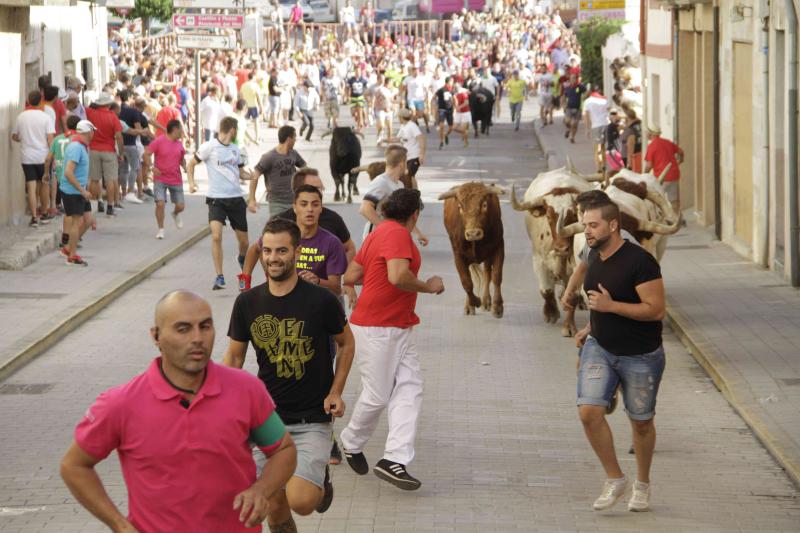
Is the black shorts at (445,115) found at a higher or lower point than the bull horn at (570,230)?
higher

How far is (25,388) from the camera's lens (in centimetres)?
1327

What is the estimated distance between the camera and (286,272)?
797 cm

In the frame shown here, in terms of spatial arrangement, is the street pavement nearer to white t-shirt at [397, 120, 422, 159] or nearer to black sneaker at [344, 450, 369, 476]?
black sneaker at [344, 450, 369, 476]

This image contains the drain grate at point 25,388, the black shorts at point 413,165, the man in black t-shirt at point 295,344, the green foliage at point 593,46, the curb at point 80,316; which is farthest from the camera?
the green foliage at point 593,46

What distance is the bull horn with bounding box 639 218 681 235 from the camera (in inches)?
550

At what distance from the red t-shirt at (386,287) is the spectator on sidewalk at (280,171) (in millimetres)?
7438

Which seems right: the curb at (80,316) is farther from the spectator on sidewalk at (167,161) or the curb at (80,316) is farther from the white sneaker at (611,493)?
the white sneaker at (611,493)

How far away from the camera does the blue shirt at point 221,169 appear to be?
60.4ft

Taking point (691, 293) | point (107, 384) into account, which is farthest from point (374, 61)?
point (107, 384)

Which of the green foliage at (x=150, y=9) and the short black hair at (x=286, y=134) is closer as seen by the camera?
the short black hair at (x=286, y=134)

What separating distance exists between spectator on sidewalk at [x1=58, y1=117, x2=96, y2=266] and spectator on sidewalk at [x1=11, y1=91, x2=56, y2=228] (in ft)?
7.54

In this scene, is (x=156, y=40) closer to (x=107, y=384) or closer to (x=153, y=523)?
(x=107, y=384)

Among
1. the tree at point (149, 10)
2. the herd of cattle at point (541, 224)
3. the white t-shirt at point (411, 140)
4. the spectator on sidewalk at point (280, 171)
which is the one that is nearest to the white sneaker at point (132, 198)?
the white t-shirt at point (411, 140)

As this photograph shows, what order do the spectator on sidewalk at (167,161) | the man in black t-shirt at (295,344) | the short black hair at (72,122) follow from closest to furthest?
the man in black t-shirt at (295,344), the short black hair at (72,122), the spectator on sidewalk at (167,161)
